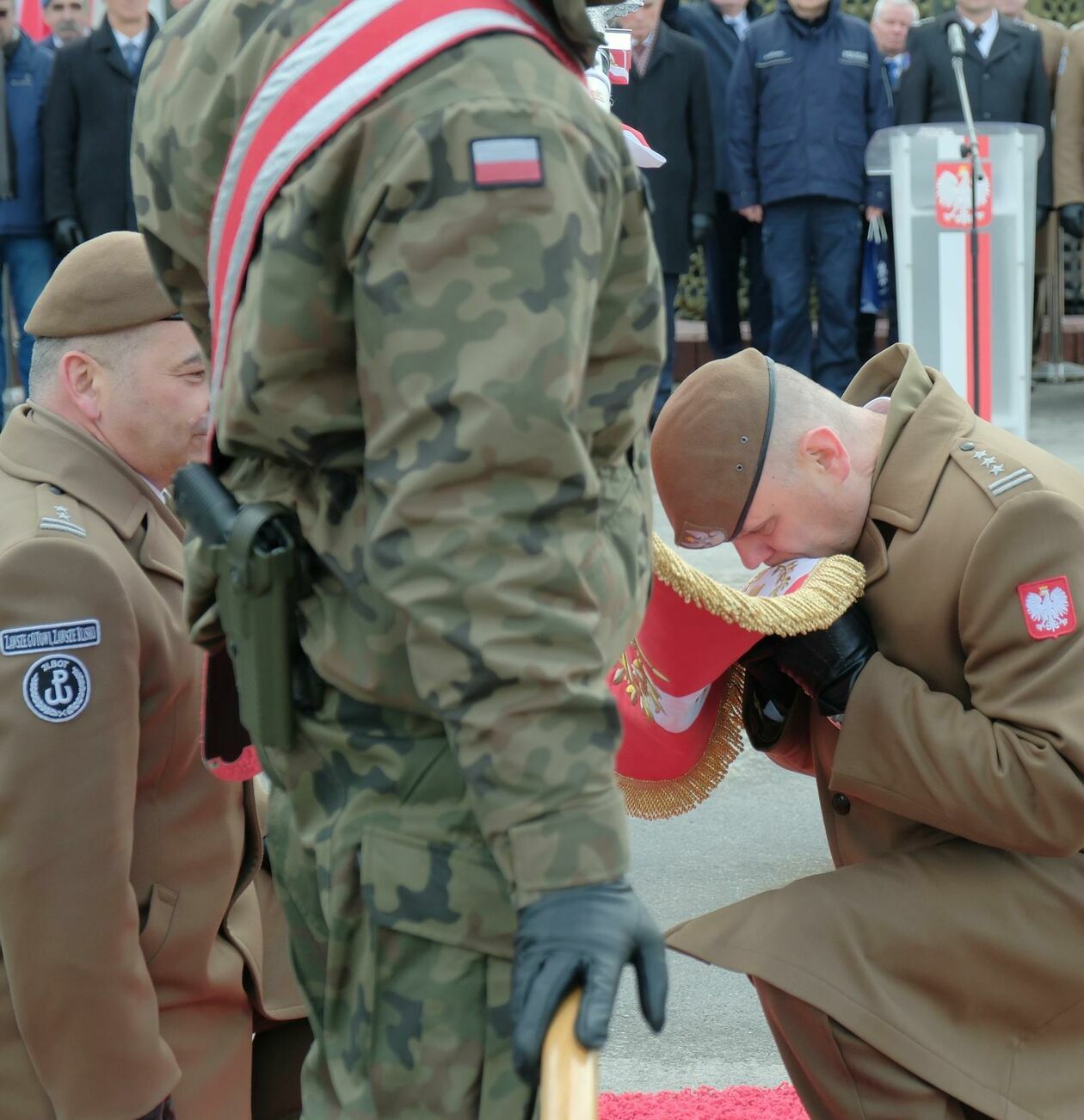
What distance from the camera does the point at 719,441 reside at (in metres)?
2.49

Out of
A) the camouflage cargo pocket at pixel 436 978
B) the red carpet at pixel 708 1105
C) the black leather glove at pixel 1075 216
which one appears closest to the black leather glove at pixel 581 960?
the camouflage cargo pocket at pixel 436 978

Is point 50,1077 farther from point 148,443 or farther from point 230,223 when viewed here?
point 230,223

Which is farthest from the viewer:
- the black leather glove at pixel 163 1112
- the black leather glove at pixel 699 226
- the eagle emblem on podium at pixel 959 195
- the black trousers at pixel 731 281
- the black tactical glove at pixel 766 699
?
the black trousers at pixel 731 281

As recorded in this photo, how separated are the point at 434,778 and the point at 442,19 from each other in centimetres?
66

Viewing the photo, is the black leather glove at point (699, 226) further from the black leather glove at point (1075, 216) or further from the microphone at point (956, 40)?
the black leather glove at point (1075, 216)

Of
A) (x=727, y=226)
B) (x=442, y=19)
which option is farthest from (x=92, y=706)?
(x=727, y=226)

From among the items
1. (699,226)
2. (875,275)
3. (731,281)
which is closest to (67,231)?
(699,226)

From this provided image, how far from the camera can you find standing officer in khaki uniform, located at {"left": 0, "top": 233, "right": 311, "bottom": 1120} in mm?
2176

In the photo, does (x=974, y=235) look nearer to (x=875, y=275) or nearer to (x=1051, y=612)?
(x=875, y=275)

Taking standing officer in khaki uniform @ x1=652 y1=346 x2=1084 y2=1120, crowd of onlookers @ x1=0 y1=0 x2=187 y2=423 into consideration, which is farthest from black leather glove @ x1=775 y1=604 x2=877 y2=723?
crowd of onlookers @ x1=0 y1=0 x2=187 y2=423

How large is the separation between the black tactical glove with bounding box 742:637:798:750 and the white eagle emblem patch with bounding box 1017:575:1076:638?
0.42m

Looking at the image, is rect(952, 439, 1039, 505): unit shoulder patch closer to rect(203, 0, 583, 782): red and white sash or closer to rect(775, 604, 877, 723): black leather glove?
rect(775, 604, 877, 723): black leather glove

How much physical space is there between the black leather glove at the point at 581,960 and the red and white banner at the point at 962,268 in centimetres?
645

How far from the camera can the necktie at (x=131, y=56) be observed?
26.1 ft
